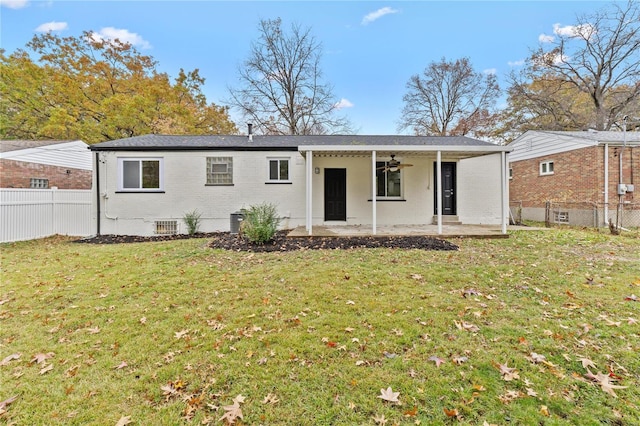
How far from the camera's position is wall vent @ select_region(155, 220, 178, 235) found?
1071cm

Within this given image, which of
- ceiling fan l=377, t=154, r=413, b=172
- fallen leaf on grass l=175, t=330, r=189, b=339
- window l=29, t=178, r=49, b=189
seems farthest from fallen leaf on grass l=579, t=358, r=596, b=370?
window l=29, t=178, r=49, b=189

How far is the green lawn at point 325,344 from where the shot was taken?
2.18 m

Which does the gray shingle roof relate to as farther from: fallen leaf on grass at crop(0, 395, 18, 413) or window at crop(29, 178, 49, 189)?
fallen leaf on grass at crop(0, 395, 18, 413)

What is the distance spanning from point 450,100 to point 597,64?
29.3 ft

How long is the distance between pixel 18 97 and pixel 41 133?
228 centimetres

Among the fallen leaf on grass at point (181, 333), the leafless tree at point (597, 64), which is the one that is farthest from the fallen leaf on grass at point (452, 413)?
the leafless tree at point (597, 64)

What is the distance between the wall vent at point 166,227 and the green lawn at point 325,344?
5.02 m

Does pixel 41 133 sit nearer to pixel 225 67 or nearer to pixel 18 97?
pixel 18 97

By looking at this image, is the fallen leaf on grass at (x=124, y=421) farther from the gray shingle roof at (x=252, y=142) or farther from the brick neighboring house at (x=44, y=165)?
the brick neighboring house at (x=44, y=165)

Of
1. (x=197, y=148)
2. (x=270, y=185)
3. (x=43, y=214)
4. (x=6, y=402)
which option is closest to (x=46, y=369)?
(x=6, y=402)

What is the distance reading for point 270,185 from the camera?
A: 10.9 m

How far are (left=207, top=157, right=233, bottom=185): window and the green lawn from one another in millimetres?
5700

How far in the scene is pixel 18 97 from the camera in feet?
55.8

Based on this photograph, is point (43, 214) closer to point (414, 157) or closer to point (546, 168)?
point (414, 157)
